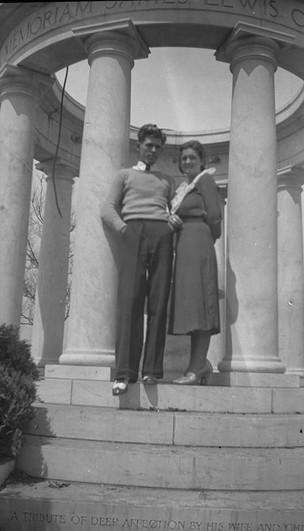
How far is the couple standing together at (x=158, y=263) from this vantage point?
1201cm

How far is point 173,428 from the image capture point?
10375 mm

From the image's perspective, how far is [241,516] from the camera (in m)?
8.06

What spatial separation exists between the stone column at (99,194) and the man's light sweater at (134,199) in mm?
510

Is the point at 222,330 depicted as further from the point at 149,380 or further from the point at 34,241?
the point at 34,241

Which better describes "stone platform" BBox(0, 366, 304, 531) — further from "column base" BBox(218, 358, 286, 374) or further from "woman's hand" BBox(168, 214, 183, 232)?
"woman's hand" BBox(168, 214, 183, 232)

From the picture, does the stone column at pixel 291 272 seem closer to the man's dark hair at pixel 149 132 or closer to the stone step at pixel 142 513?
the man's dark hair at pixel 149 132

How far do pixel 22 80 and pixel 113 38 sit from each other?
390cm

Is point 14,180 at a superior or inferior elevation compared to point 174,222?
superior

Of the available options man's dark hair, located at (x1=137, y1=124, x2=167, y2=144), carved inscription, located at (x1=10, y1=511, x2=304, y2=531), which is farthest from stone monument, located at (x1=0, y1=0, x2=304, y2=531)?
man's dark hair, located at (x1=137, y1=124, x2=167, y2=144)

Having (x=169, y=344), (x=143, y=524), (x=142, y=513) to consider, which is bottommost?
(x=143, y=524)

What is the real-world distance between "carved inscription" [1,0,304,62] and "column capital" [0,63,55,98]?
98 centimetres

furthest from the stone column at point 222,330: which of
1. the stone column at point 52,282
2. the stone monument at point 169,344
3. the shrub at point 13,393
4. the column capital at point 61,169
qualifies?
the shrub at point 13,393

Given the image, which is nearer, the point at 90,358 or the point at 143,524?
the point at 143,524

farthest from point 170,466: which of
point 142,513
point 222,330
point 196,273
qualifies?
point 222,330
